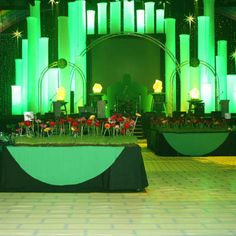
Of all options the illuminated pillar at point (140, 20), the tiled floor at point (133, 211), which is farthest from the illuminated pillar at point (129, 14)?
the tiled floor at point (133, 211)

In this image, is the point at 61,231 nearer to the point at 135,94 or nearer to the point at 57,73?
the point at 57,73

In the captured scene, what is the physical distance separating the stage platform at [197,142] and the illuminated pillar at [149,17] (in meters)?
9.90

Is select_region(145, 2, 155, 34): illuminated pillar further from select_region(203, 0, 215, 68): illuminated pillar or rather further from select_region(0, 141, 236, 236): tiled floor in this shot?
select_region(0, 141, 236, 236): tiled floor

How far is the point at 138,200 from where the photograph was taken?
6844 millimetres

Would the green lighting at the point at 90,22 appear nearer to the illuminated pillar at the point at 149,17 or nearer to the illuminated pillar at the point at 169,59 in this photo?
the illuminated pillar at the point at 149,17

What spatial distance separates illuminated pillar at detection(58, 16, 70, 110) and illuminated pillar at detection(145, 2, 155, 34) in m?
3.36

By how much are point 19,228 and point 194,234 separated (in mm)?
1577

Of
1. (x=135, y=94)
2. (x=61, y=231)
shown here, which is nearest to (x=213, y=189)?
(x=61, y=231)

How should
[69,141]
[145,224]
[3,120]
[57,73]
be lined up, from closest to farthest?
[145,224] < [69,141] < [3,120] < [57,73]

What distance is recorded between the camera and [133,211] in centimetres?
611

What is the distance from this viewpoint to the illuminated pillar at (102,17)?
22.2m

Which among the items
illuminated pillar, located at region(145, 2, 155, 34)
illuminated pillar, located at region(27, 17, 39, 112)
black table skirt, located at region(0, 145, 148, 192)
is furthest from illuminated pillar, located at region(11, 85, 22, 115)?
black table skirt, located at region(0, 145, 148, 192)

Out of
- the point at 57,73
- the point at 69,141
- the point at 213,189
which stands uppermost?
the point at 57,73

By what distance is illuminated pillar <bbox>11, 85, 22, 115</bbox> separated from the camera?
69.2 ft
